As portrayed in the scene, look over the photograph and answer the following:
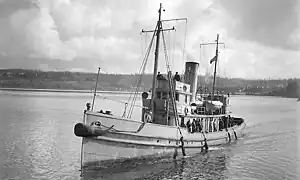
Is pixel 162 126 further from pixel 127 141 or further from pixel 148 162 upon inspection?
pixel 127 141

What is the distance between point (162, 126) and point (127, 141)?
2.62 m

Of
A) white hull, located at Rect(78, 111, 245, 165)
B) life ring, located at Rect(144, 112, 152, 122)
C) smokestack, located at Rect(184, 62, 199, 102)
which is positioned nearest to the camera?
white hull, located at Rect(78, 111, 245, 165)

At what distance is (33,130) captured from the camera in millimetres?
30453

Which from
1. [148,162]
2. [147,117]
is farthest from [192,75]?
[148,162]

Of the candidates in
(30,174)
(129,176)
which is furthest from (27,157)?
(129,176)

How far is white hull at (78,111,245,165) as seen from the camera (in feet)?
52.3

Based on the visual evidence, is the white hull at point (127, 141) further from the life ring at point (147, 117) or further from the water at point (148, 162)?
the life ring at point (147, 117)

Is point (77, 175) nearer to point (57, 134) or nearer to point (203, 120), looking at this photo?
point (203, 120)

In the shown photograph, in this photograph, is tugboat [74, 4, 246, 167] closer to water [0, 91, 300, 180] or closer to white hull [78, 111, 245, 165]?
white hull [78, 111, 245, 165]

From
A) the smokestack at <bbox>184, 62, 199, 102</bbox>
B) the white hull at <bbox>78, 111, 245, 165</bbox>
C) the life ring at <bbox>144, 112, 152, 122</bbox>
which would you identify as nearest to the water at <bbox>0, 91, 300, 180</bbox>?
the white hull at <bbox>78, 111, 245, 165</bbox>

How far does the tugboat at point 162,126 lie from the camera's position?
15991mm

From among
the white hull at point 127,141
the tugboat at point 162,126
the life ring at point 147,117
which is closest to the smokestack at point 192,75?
the tugboat at point 162,126

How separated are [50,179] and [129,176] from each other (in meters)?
3.96

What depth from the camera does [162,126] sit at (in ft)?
60.0
